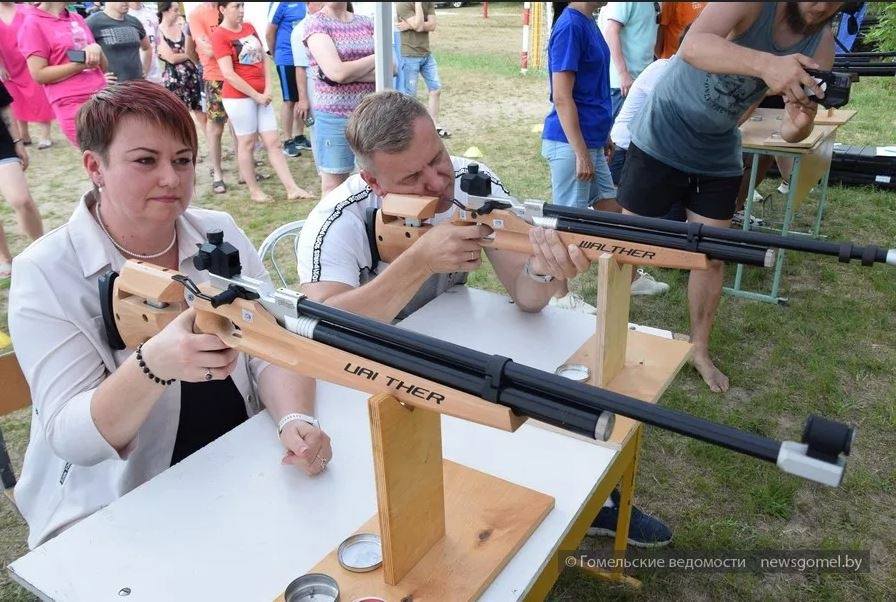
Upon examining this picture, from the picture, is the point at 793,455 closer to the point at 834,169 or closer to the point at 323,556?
the point at 323,556

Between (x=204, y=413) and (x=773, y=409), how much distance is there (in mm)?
2900

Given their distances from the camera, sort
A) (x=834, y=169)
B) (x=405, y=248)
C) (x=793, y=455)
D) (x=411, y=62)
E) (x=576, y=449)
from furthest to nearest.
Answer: (x=411, y=62), (x=834, y=169), (x=405, y=248), (x=576, y=449), (x=793, y=455)

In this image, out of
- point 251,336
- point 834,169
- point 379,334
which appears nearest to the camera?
point 379,334

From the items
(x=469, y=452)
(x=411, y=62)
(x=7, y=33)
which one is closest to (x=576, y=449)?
(x=469, y=452)

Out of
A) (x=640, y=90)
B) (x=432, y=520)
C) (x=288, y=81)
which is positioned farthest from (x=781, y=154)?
(x=288, y=81)

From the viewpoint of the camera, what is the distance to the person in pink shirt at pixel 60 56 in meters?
4.72

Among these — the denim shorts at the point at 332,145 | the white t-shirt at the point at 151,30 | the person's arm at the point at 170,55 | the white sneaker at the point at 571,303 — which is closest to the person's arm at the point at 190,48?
the person's arm at the point at 170,55

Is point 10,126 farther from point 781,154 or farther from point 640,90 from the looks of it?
point 781,154

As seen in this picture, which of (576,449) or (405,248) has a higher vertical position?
(405,248)

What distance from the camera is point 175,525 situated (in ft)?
4.70

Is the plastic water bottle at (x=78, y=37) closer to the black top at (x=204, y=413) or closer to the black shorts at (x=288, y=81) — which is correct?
the black shorts at (x=288, y=81)

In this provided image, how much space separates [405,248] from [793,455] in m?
1.60

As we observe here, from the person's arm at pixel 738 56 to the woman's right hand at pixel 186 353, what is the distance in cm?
162

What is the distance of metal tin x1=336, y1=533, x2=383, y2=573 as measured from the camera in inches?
51.8
